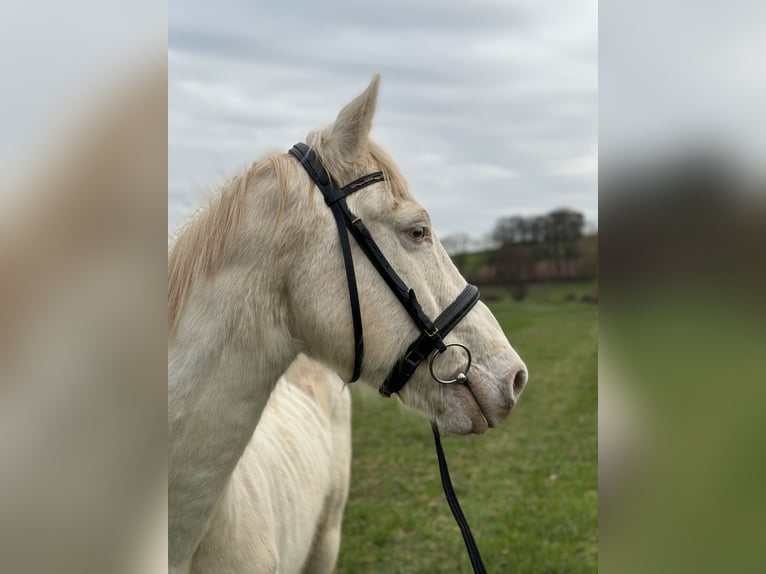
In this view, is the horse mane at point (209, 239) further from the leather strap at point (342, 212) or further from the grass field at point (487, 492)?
the grass field at point (487, 492)

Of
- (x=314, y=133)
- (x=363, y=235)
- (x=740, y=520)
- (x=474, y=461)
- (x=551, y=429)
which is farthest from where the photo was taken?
(x=551, y=429)

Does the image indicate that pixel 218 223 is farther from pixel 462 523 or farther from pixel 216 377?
pixel 462 523

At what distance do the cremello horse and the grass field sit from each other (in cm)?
55

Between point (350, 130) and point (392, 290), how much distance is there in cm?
53

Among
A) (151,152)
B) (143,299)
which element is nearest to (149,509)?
(143,299)

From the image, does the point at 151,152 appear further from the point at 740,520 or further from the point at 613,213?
the point at 740,520

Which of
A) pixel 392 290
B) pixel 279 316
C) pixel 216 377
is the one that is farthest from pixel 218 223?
pixel 392 290

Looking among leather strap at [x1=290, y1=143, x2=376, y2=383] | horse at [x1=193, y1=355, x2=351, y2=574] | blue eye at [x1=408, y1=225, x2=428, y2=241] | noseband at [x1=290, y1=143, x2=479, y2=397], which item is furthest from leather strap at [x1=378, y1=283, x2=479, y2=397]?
horse at [x1=193, y1=355, x2=351, y2=574]

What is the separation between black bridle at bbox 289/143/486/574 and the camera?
1.92m

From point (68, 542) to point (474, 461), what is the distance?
8.12 m

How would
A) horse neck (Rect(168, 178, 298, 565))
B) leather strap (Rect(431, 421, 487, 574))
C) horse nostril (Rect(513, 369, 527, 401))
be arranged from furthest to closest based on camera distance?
horse nostril (Rect(513, 369, 527, 401)) → horse neck (Rect(168, 178, 298, 565)) → leather strap (Rect(431, 421, 487, 574))

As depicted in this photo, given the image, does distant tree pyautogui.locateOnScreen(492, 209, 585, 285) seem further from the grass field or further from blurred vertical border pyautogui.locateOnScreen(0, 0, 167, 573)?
blurred vertical border pyautogui.locateOnScreen(0, 0, 167, 573)

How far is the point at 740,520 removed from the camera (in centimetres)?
60

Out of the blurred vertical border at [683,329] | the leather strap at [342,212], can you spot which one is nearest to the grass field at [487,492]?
the leather strap at [342,212]
